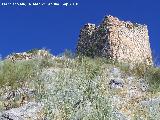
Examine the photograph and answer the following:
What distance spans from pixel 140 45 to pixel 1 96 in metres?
13.7

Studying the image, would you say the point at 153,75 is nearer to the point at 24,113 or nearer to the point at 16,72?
the point at 16,72

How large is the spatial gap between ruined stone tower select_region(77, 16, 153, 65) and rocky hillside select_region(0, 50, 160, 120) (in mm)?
2844

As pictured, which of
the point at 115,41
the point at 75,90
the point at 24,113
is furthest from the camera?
the point at 115,41

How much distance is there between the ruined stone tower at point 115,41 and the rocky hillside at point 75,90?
2844 millimetres

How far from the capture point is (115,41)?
33.5 m

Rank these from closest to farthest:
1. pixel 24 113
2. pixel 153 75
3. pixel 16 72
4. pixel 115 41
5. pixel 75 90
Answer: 1. pixel 75 90
2. pixel 24 113
3. pixel 16 72
4. pixel 153 75
5. pixel 115 41

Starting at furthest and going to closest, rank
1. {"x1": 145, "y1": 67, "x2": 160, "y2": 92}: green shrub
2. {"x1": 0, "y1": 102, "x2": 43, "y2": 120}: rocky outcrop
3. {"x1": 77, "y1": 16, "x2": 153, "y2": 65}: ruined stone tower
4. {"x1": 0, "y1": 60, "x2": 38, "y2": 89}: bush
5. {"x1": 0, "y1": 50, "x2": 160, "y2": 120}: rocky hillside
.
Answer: {"x1": 77, "y1": 16, "x2": 153, "y2": 65}: ruined stone tower
{"x1": 145, "y1": 67, "x2": 160, "y2": 92}: green shrub
{"x1": 0, "y1": 60, "x2": 38, "y2": 89}: bush
{"x1": 0, "y1": 102, "x2": 43, "y2": 120}: rocky outcrop
{"x1": 0, "y1": 50, "x2": 160, "y2": 120}: rocky hillside

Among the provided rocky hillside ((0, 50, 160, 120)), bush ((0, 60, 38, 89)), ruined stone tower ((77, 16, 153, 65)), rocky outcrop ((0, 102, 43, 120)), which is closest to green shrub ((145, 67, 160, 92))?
rocky hillside ((0, 50, 160, 120))

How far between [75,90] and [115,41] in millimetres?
21590

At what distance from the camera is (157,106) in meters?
13.4

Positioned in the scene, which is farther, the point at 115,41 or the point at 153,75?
the point at 115,41

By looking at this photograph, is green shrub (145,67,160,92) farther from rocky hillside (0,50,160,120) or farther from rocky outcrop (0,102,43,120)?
rocky outcrop (0,102,43,120)

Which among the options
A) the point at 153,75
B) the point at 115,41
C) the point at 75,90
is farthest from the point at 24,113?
the point at 115,41

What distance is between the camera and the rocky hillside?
39.4 feet
